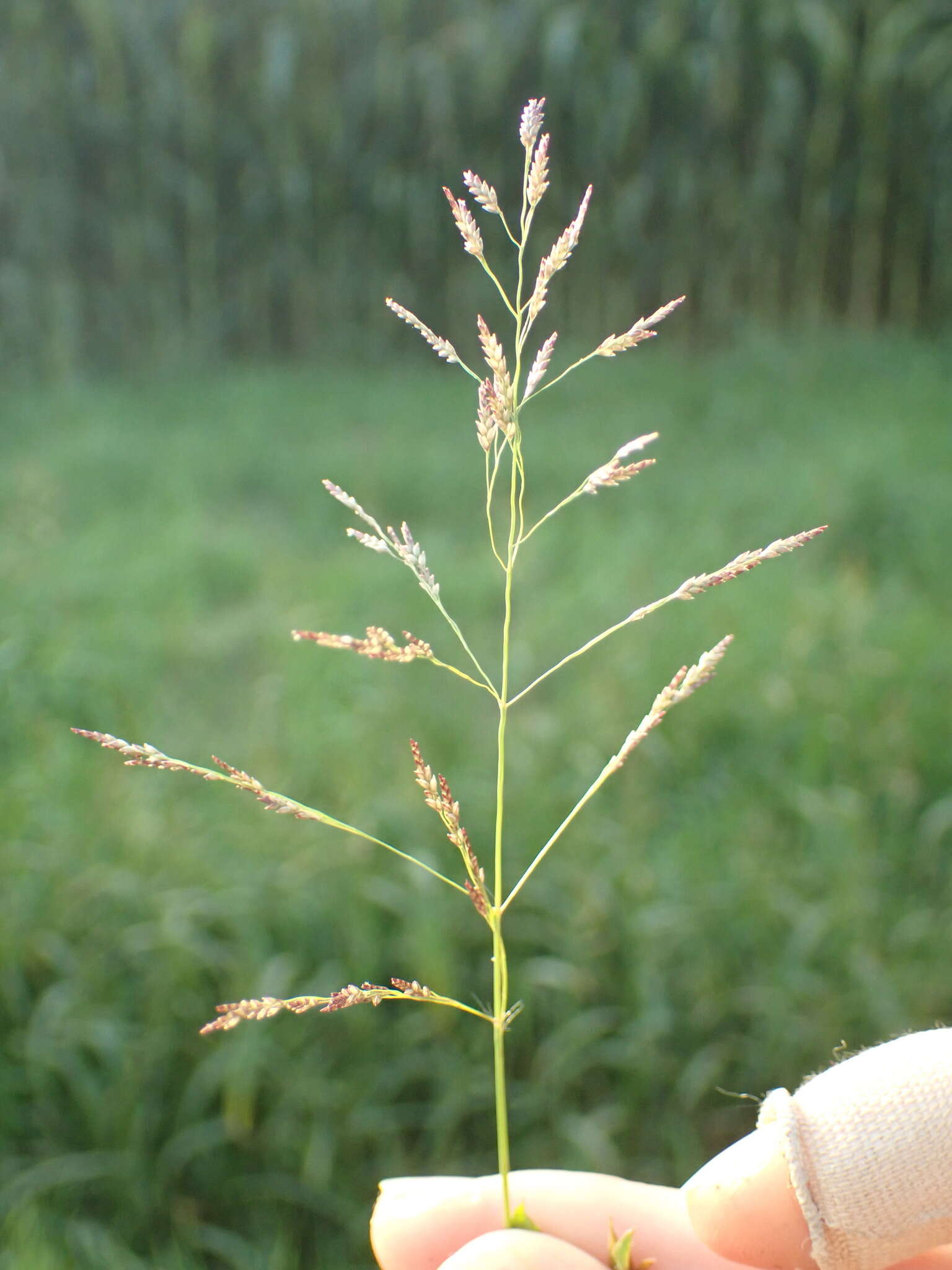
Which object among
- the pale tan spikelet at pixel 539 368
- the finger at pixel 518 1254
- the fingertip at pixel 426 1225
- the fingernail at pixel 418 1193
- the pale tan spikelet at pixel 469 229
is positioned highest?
the pale tan spikelet at pixel 469 229

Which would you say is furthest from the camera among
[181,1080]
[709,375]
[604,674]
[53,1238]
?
[709,375]

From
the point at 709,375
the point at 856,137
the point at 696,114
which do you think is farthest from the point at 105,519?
the point at 856,137

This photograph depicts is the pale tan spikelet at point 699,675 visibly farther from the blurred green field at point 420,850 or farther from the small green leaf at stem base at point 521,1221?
the blurred green field at point 420,850

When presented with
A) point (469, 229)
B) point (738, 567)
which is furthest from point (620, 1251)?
point (469, 229)

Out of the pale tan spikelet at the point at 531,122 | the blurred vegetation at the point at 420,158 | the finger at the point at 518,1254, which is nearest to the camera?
the pale tan spikelet at the point at 531,122

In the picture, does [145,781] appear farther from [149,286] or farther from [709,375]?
[149,286]

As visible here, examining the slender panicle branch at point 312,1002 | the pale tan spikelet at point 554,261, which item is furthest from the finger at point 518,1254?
the pale tan spikelet at point 554,261
